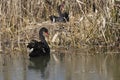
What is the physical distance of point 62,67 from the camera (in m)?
8.31

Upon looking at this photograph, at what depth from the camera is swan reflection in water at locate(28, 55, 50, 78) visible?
8294mm

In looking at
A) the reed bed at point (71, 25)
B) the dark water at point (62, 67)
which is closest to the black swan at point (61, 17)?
the reed bed at point (71, 25)

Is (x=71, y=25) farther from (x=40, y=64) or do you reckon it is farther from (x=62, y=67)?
(x=62, y=67)

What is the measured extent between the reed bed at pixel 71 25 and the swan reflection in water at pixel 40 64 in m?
0.72

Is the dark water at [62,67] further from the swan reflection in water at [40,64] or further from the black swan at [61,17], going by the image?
the black swan at [61,17]

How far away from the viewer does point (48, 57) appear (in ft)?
31.9

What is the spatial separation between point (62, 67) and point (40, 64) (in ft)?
2.69

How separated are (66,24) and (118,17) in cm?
144

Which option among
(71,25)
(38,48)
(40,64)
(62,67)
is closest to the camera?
(62,67)

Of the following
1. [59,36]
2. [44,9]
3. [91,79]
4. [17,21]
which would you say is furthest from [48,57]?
[44,9]

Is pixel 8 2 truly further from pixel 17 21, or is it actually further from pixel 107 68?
pixel 107 68

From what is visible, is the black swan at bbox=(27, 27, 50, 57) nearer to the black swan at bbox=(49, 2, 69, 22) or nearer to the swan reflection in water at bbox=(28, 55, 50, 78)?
the swan reflection in water at bbox=(28, 55, 50, 78)

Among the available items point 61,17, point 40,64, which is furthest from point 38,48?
point 61,17

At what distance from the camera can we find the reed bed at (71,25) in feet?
33.6
